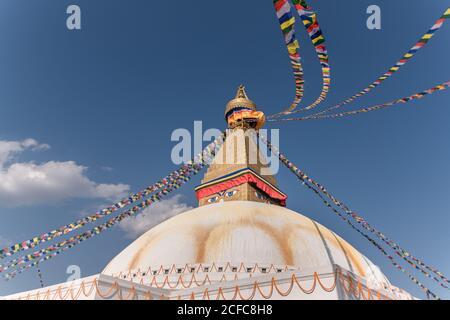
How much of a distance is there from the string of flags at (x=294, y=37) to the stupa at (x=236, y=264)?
501 centimetres

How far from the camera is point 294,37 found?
8.56m

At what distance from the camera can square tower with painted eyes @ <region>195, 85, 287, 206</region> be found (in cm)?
1941

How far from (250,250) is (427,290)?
738 cm

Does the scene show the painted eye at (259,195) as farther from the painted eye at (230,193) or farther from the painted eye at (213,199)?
the painted eye at (213,199)

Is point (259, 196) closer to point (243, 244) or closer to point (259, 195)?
point (259, 195)

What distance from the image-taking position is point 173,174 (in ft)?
60.9

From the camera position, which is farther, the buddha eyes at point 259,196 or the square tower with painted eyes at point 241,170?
the buddha eyes at point 259,196

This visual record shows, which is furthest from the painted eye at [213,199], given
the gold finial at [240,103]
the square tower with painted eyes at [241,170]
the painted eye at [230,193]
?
the gold finial at [240,103]

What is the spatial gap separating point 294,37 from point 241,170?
11.4 meters

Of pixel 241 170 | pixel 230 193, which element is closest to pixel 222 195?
pixel 230 193

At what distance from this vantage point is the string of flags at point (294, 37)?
7.18 metres

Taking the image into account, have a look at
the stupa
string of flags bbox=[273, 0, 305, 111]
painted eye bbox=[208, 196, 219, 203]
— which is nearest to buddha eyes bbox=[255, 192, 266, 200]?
painted eye bbox=[208, 196, 219, 203]

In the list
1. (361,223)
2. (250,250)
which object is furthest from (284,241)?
(361,223)
